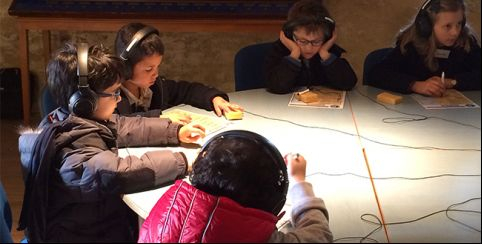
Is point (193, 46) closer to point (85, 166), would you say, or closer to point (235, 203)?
point (85, 166)

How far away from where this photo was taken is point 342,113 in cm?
220

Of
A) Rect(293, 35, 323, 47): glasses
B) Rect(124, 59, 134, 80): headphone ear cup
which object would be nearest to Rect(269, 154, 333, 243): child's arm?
Rect(124, 59, 134, 80): headphone ear cup

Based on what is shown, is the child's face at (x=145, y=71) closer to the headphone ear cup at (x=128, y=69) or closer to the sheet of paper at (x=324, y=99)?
the headphone ear cup at (x=128, y=69)

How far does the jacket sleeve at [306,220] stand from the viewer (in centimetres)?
126

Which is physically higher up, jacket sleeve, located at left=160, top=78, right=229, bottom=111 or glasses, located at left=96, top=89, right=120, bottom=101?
glasses, located at left=96, top=89, right=120, bottom=101

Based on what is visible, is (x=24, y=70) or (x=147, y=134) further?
(x=24, y=70)

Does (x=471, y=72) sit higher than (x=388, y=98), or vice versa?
(x=471, y=72)

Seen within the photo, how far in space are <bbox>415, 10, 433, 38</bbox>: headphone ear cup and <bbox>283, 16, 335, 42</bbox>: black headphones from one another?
1.57 ft

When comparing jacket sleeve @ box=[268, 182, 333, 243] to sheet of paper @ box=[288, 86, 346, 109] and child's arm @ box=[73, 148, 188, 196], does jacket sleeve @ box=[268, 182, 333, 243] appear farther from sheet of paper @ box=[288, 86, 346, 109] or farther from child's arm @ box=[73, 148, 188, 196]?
sheet of paper @ box=[288, 86, 346, 109]

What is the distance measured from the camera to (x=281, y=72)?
2436mm

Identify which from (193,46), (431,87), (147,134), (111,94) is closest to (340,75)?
(431,87)

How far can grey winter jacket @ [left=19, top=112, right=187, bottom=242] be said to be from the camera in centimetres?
160

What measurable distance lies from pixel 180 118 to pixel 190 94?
28 centimetres

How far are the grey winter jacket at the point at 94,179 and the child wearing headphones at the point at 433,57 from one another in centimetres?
78
